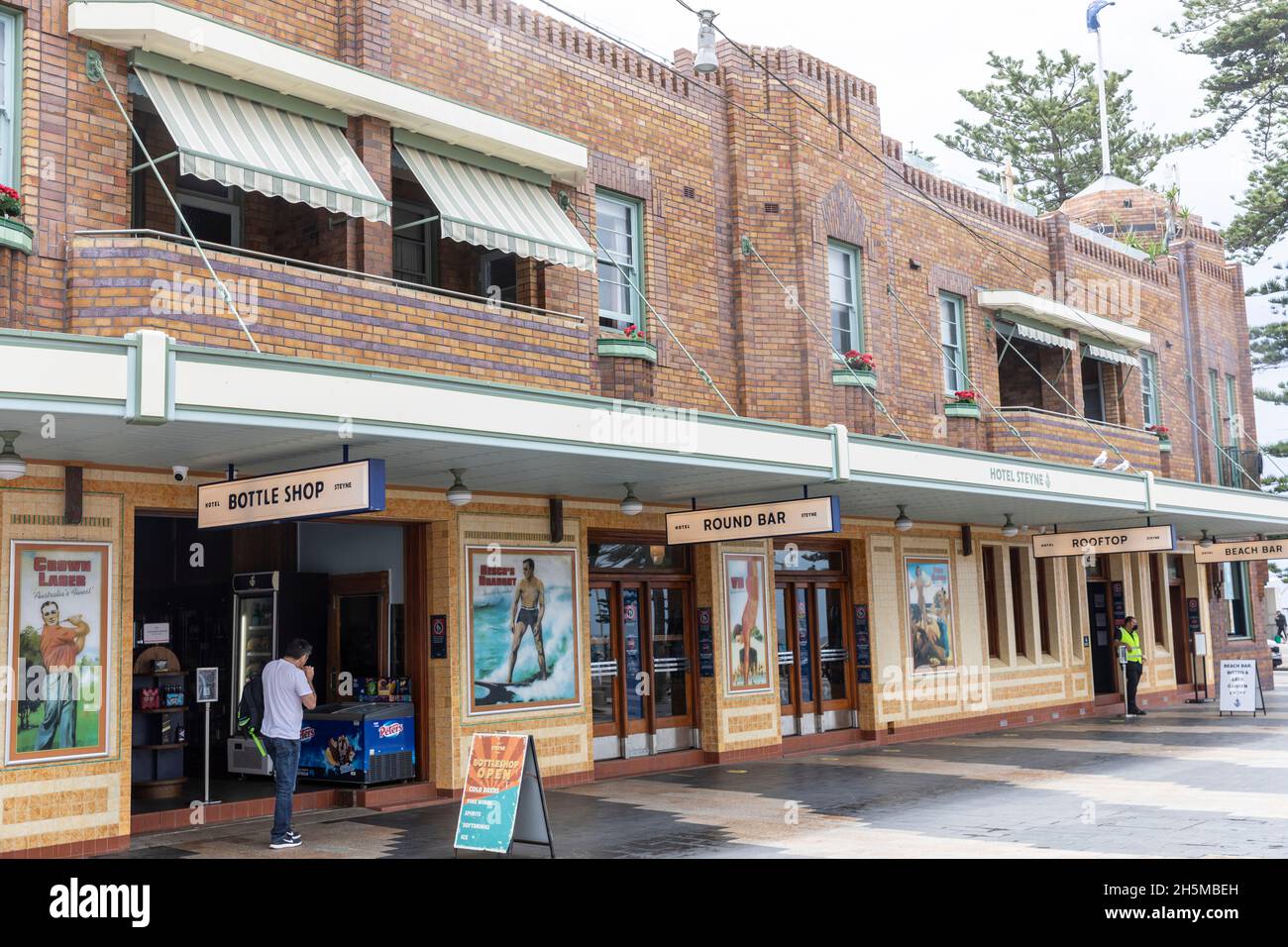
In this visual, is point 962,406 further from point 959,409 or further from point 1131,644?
point 1131,644

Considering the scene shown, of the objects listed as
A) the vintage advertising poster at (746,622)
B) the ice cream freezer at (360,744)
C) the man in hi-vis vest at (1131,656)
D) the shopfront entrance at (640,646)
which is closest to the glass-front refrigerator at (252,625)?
the ice cream freezer at (360,744)

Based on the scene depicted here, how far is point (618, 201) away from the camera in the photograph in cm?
1556

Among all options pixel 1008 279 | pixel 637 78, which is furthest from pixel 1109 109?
pixel 637 78

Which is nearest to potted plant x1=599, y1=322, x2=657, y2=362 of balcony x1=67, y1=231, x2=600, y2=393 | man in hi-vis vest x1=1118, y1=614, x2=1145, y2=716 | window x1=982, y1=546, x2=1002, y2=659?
balcony x1=67, y1=231, x2=600, y2=393

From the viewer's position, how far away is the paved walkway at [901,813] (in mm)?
9812

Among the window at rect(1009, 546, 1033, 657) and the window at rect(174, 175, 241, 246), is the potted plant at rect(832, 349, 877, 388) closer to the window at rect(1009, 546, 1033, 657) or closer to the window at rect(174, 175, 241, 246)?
the window at rect(1009, 546, 1033, 657)

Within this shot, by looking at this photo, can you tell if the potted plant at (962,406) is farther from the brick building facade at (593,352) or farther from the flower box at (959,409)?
the brick building facade at (593,352)

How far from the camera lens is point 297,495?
31.6ft

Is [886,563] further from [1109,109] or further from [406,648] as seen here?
[1109,109]

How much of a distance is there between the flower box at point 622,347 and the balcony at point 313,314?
0.30m

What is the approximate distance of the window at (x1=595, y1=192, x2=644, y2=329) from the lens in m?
15.3

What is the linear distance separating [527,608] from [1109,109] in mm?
38809

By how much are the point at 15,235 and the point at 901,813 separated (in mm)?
8760
